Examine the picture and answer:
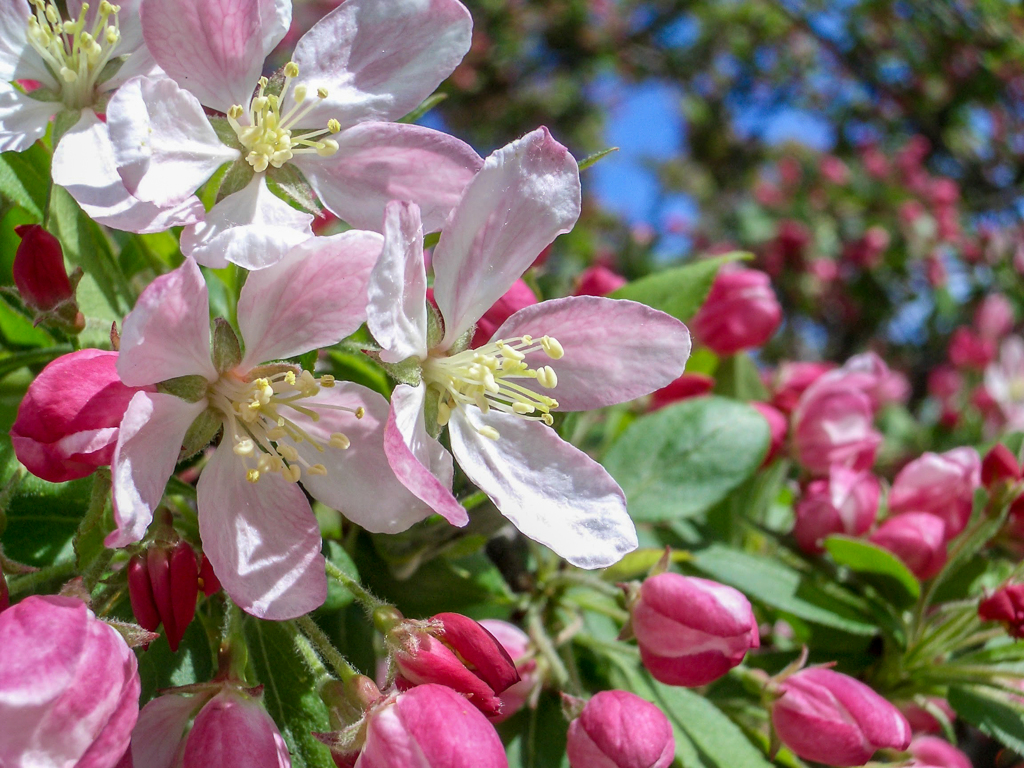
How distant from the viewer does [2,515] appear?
0.82 m

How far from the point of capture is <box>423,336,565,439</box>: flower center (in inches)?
35.4

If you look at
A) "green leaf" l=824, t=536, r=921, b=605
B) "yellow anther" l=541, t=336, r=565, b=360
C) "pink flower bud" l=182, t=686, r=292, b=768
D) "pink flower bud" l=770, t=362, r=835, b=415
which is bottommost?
"pink flower bud" l=770, t=362, r=835, b=415

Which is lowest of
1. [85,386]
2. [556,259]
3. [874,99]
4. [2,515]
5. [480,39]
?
[556,259]

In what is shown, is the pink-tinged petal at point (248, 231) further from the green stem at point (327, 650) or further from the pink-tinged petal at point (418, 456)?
the green stem at point (327, 650)

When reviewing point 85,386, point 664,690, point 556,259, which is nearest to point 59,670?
point 85,386

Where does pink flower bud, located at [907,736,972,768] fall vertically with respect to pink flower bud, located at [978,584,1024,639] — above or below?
below

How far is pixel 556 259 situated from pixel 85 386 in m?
4.00

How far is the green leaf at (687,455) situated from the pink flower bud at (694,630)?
390 mm

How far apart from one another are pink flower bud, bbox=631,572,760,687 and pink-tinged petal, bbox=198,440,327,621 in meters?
0.38

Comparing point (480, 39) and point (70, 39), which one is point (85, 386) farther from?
point (480, 39)

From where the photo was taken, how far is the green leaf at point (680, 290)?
1334mm

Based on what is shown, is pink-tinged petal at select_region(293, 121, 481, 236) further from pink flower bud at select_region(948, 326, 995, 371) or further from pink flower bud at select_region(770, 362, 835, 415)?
pink flower bud at select_region(948, 326, 995, 371)

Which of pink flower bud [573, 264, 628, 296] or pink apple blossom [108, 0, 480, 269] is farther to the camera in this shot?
pink flower bud [573, 264, 628, 296]

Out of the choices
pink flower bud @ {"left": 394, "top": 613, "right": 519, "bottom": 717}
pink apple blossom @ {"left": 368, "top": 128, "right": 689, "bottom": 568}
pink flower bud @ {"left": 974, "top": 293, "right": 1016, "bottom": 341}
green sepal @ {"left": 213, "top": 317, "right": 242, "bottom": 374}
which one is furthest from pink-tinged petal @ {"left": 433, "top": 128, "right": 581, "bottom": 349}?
pink flower bud @ {"left": 974, "top": 293, "right": 1016, "bottom": 341}
